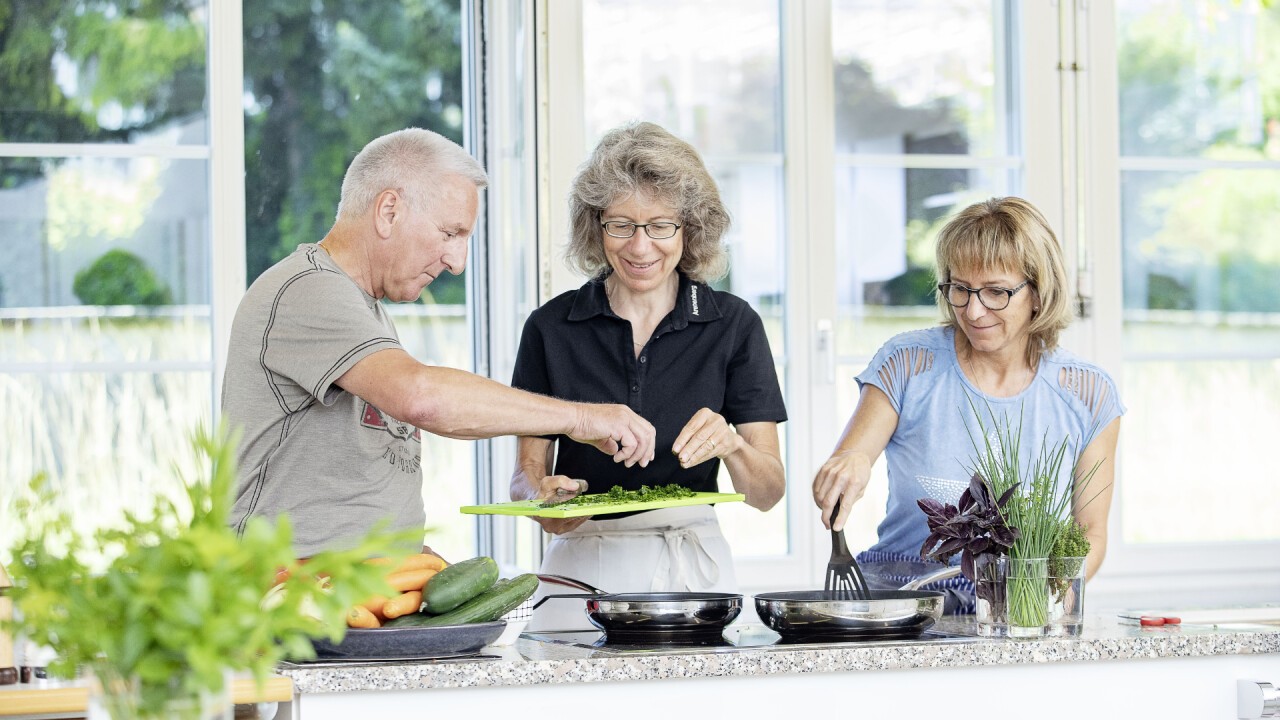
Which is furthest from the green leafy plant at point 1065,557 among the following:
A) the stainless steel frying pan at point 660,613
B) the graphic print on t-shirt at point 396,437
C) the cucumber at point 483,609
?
the graphic print on t-shirt at point 396,437

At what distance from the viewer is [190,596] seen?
0.97m

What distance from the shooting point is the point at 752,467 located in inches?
99.2

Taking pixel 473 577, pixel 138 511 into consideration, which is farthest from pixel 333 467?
pixel 138 511

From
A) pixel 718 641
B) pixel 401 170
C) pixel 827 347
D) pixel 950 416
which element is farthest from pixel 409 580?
pixel 827 347

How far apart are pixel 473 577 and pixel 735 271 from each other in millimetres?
2052

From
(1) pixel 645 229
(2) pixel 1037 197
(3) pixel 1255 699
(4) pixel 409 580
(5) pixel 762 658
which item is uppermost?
(2) pixel 1037 197

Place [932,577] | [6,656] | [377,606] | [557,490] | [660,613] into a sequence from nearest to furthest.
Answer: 1. [6,656]
2. [377,606]
3. [660,613]
4. [932,577]
5. [557,490]

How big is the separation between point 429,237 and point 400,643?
72 centimetres

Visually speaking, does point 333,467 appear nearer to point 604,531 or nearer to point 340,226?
point 340,226

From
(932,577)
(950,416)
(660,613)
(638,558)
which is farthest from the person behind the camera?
(638,558)

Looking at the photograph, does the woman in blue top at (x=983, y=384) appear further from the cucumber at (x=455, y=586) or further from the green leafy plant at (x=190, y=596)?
the green leafy plant at (x=190, y=596)

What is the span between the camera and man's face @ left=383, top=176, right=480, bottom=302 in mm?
2188

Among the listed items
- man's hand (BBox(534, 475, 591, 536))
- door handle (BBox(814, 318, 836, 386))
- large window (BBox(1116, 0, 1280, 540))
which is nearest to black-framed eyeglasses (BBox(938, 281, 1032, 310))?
man's hand (BBox(534, 475, 591, 536))

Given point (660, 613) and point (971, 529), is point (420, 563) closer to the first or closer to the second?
point (660, 613)
